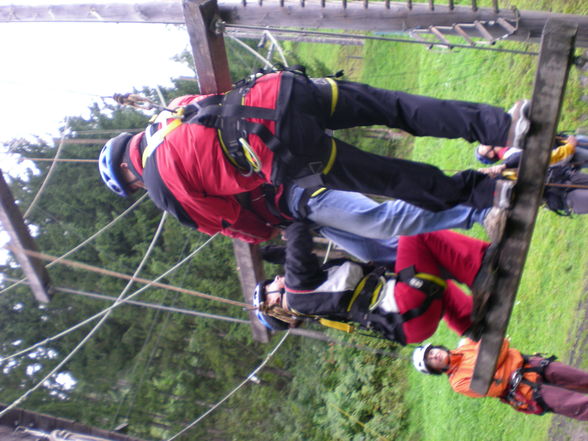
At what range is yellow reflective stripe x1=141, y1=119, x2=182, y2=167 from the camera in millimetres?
3152

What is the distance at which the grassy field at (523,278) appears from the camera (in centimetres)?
470

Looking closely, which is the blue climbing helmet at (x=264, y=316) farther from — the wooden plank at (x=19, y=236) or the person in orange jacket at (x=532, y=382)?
the wooden plank at (x=19, y=236)

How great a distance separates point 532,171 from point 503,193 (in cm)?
17

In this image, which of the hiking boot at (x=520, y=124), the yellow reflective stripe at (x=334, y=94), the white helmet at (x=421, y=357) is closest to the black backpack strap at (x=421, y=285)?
the hiking boot at (x=520, y=124)

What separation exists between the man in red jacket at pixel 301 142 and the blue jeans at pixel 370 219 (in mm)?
102

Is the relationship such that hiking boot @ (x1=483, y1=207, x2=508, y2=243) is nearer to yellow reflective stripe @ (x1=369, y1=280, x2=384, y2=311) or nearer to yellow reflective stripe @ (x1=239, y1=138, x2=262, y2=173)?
yellow reflective stripe @ (x1=369, y1=280, x2=384, y2=311)

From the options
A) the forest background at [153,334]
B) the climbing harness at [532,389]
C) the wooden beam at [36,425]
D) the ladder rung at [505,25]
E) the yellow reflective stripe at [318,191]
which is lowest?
the forest background at [153,334]

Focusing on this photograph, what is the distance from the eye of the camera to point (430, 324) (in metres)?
3.08

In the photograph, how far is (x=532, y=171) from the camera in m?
2.45

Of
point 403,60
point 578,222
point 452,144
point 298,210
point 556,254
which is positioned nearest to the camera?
point 298,210

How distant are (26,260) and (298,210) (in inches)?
118

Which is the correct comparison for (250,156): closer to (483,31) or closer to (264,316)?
(264,316)

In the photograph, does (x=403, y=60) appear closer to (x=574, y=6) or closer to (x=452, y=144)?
(x=452, y=144)

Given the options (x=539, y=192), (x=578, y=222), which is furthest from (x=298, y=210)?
(x=578, y=222)
